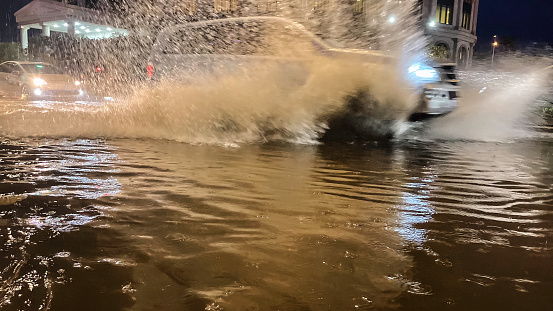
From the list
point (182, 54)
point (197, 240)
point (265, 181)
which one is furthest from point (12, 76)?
point (197, 240)

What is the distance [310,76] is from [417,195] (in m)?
2.61

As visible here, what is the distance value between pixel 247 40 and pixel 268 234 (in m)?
3.95

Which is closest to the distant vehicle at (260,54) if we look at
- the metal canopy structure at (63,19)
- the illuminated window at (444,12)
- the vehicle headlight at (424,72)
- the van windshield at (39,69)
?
the vehicle headlight at (424,72)

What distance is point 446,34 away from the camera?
130 feet

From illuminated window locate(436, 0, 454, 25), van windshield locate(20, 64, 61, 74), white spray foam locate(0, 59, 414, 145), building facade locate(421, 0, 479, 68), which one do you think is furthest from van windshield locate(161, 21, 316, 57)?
illuminated window locate(436, 0, 454, 25)

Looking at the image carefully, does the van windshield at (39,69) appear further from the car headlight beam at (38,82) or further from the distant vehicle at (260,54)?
the distant vehicle at (260,54)

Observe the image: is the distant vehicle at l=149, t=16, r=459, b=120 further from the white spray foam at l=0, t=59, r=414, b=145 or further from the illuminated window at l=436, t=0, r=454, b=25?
the illuminated window at l=436, t=0, r=454, b=25

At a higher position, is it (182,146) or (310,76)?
(310,76)

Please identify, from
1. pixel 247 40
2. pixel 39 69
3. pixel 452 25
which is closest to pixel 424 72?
pixel 247 40

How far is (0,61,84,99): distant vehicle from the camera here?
12391 mm

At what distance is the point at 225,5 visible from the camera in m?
7.10

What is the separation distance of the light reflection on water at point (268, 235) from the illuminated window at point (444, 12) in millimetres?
38283

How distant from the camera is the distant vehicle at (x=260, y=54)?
570 centimetres

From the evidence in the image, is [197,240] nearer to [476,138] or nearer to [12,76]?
[476,138]
